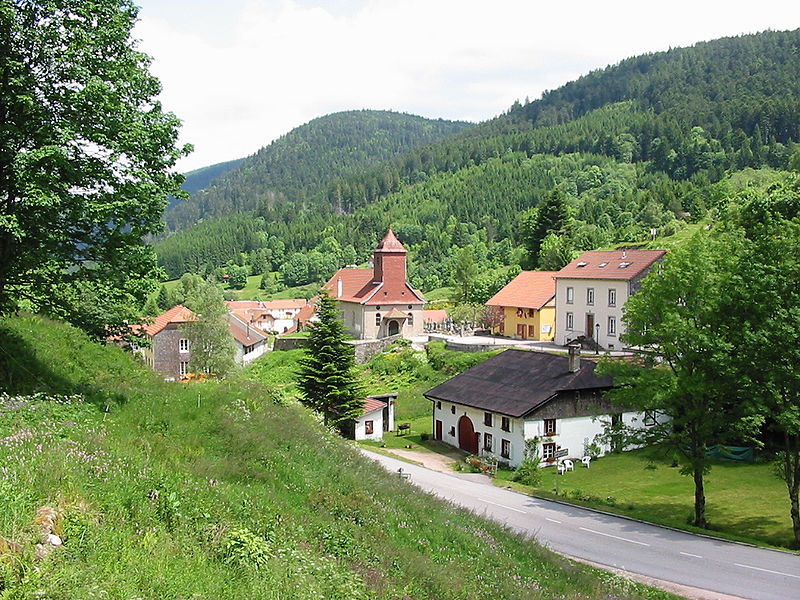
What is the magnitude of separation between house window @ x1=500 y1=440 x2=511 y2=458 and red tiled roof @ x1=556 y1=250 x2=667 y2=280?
794 inches

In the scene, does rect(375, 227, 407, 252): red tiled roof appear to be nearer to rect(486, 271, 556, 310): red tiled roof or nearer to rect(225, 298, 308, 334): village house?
rect(486, 271, 556, 310): red tiled roof


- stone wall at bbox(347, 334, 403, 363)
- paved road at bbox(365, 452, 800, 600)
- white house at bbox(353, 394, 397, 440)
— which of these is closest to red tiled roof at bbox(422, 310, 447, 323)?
stone wall at bbox(347, 334, 403, 363)

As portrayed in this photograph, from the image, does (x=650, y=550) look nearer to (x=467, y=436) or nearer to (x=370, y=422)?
(x=467, y=436)

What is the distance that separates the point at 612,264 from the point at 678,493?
89.8ft

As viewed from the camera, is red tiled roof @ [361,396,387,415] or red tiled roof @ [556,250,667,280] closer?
red tiled roof @ [361,396,387,415]

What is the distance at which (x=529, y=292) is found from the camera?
217 feet

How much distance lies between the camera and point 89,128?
492 inches

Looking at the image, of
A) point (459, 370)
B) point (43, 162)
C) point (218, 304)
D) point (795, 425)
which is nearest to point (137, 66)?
point (43, 162)

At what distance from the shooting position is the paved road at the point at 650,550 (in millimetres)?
19734

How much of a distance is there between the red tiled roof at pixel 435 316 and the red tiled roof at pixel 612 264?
2369cm

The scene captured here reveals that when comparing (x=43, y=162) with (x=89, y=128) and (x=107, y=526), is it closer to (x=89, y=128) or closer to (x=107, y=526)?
(x=89, y=128)

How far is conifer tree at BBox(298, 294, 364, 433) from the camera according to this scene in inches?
1554

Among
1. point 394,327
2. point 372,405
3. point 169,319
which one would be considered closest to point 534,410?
point 372,405

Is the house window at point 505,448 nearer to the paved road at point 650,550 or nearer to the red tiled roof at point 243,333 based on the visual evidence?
the paved road at point 650,550
